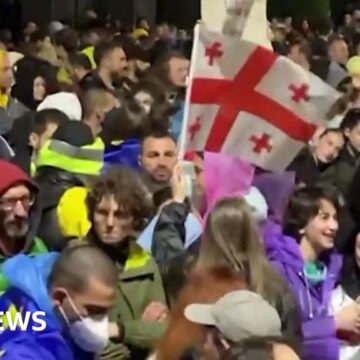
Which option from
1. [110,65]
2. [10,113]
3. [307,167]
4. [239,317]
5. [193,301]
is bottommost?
[110,65]

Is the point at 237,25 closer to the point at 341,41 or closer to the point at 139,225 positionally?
the point at 139,225

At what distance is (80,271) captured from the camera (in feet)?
13.5

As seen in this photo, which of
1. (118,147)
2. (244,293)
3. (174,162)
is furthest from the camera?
(118,147)

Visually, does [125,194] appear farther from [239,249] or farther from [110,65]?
[110,65]

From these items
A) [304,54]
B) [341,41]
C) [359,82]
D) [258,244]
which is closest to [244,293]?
[258,244]

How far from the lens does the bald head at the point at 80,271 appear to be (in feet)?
13.5

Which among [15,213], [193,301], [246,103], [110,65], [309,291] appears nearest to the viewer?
[193,301]

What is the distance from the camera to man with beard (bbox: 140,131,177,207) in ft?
20.6

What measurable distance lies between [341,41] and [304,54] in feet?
5.45

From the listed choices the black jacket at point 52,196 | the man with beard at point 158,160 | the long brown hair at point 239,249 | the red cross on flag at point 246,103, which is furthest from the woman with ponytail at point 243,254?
the red cross on flag at point 246,103

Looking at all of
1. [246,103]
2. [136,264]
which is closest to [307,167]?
[246,103]

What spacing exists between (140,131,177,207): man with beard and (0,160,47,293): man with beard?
1335mm

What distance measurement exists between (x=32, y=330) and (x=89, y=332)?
164 millimetres

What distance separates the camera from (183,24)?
22766 mm
